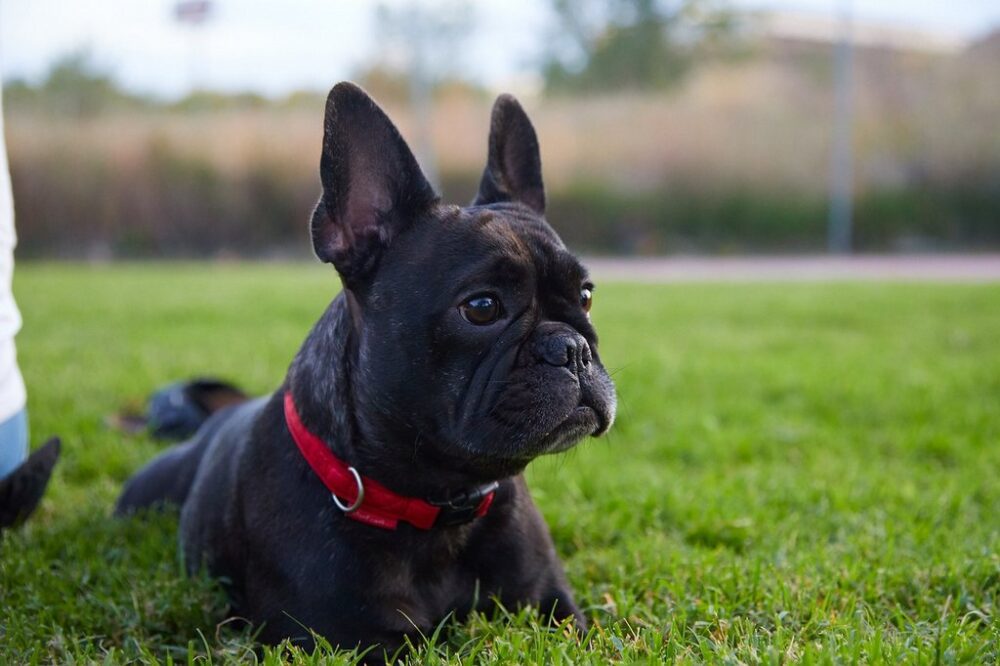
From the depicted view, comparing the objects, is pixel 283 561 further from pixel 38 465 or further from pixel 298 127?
pixel 298 127

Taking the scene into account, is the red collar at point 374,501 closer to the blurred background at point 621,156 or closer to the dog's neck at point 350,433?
the dog's neck at point 350,433

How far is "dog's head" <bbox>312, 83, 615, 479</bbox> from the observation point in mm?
2453

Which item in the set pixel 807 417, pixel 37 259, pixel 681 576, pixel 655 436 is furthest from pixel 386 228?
pixel 37 259

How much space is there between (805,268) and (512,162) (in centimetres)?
1532

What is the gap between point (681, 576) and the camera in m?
2.97

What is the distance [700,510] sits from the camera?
3654 mm

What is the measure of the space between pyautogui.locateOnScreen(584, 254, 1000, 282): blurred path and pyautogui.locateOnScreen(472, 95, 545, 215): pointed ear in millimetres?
11145

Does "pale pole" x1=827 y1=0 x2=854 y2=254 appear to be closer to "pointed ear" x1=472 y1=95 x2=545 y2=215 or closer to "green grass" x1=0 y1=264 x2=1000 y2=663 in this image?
"green grass" x1=0 y1=264 x2=1000 y2=663

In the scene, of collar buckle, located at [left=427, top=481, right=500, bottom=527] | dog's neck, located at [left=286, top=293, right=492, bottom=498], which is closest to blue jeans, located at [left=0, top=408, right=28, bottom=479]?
dog's neck, located at [left=286, top=293, right=492, bottom=498]

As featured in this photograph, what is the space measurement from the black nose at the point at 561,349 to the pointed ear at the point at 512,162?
0.78 m

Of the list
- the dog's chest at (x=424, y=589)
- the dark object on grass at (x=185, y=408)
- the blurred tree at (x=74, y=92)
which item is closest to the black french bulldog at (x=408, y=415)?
the dog's chest at (x=424, y=589)

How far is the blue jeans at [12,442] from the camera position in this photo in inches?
127

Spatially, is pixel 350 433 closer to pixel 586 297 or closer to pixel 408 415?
pixel 408 415

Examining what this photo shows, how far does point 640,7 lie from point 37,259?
57.9 ft
